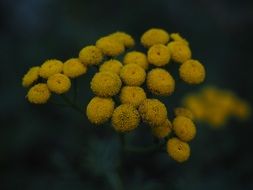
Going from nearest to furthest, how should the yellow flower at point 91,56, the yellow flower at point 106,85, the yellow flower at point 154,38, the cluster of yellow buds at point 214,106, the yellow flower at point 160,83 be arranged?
the yellow flower at point 106,85
the yellow flower at point 160,83
the yellow flower at point 91,56
the yellow flower at point 154,38
the cluster of yellow buds at point 214,106

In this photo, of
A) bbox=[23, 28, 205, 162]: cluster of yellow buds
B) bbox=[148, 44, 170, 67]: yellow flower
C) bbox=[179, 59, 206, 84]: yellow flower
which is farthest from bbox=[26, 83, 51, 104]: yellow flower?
bbox=[179, 59, 206, 84]: yellow flower

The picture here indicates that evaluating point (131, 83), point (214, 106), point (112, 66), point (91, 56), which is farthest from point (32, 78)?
point (214, 106)

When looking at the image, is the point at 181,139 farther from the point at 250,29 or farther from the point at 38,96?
the point at 250,29

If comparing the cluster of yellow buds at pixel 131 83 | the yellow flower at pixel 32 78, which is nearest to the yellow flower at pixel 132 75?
the cluster of yellow buds at pixel 131 83

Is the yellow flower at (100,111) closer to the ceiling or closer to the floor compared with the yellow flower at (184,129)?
closer to the ceiling

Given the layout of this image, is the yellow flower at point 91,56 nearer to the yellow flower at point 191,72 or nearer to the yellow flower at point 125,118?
the yellow flower at point 125,118

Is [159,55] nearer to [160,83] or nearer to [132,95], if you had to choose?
[160,83]

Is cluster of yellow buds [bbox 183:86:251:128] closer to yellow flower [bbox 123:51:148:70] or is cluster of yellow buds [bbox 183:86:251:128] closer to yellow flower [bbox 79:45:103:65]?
yellow flower [bbox 123:51:148:70]
